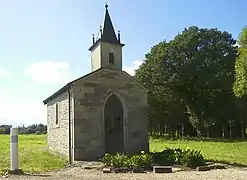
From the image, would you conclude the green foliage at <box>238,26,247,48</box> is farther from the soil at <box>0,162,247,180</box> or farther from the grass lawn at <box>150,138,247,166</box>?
the soil at <box>0,162,247,180</box>

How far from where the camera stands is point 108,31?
74.0ft

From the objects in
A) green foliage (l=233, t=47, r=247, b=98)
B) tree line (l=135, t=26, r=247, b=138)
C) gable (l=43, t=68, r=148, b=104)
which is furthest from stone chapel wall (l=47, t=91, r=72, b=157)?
tree line (l=135, t=26, r=247, b=138)

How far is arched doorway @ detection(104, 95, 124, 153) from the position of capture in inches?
861

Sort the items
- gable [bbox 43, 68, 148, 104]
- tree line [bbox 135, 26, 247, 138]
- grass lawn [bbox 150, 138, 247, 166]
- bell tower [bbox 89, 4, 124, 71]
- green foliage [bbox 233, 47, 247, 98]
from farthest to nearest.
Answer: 1. tree line [bbox 135, 26, 247, 138]
2. green foliage [bbox 233, 47, 247, 98]
3. bell tower [bbox 89, 4, 124, 71]
4. gable [bbox 43, 68, 148, 104]
5. grass lawn [bbox 150, 138, 247, 166]

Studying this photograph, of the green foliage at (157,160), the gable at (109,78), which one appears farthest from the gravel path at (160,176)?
the gable at (109,78)

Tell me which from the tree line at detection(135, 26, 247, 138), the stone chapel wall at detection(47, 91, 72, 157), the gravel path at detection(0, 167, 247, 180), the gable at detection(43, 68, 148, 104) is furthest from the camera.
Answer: the tree line at detection(135, 26, 247, 138)

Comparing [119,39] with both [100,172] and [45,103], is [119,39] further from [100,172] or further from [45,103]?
[100,172]

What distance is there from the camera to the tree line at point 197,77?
40.2 metres

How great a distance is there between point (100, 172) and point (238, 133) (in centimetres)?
4059

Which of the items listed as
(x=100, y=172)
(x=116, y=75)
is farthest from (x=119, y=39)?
(x=100, y=172)

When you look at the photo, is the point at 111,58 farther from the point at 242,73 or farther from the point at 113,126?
the point at 242,73

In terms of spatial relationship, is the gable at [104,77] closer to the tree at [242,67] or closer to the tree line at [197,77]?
the tree at [242,67]

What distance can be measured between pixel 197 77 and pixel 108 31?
21.0 metres

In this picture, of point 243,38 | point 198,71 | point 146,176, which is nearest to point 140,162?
point 146,176
